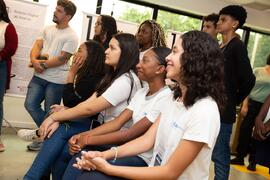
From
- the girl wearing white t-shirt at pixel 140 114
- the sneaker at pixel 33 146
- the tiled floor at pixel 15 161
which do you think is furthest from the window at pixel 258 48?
the girl wearing white t-shirt at pixel 140 114

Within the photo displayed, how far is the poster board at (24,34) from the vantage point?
382cm

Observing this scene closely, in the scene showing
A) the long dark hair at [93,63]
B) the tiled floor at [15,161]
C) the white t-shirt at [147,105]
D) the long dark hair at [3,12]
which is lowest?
the tiled floor at [15,161]

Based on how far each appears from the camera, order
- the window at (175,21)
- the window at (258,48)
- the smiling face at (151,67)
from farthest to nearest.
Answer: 1. the window at (258,48)
2. the window at (175,21)
3. the smiling face at (151,67)

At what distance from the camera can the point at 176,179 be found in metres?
1.37

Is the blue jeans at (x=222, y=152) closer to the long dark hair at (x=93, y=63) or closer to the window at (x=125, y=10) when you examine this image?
the long dark hair at (x=93, y=63)

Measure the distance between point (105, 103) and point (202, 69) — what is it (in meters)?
0.85

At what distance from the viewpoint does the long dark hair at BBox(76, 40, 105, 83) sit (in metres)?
2.34

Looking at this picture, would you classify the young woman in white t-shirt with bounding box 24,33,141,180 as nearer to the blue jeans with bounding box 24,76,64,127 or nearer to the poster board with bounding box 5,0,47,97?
the blue jeans with bounding box 24,76,64,127

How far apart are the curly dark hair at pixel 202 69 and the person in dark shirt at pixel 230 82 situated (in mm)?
910

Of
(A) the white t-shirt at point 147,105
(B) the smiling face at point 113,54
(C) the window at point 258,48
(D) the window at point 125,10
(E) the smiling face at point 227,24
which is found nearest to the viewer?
(A) the white t-shirt at point 147,105

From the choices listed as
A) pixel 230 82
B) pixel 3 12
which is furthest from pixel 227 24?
pixel 3 12

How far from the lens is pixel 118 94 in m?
2.11

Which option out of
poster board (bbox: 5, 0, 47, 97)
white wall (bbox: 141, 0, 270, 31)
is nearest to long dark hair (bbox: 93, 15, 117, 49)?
poster board (bbox: 5, 0, 47, 97)

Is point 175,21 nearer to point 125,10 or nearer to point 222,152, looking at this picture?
point 125,10
